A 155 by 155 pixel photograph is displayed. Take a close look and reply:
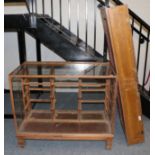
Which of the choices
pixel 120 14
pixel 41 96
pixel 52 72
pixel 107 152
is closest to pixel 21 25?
pixel 52 72

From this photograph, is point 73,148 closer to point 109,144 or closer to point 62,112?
point 109,144

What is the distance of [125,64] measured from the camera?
1849mm

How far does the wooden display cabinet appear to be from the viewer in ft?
6.12

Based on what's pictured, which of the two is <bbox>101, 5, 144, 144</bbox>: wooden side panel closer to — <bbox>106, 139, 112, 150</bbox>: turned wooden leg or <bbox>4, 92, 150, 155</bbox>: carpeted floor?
<bbox>4, 92, 150, 155</bbox>: carpeted floor

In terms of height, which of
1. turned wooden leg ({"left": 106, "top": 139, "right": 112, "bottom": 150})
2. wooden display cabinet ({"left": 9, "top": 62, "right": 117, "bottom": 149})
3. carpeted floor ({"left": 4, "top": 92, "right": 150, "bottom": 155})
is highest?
wooden display cabinet ({"left": 9, "top": 62, "right": 117, "bottom": 149})

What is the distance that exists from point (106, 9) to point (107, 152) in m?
1.33

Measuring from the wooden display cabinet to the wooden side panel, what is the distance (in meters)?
0.13

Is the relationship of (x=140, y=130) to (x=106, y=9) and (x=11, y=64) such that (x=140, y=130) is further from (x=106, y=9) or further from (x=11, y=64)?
(x=11, y=64)

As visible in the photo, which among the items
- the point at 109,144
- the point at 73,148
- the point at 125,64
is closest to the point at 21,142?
the point at 73,148

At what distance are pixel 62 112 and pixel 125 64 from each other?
37.1 inches

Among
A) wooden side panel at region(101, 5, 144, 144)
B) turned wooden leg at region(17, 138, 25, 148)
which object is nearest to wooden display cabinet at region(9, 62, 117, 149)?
turned wooden leg at region(17, 138, 25, 148)

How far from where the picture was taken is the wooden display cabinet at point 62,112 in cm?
186

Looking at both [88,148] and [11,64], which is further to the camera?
[11,64]
